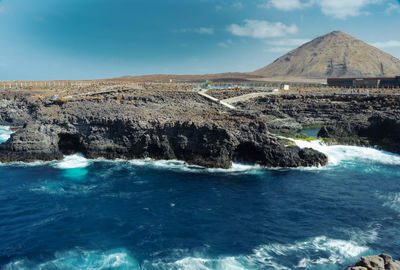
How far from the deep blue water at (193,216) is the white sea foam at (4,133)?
17.2 meters

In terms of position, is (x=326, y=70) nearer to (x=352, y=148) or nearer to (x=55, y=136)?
(x=352, y=148)

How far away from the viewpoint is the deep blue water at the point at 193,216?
17.1 metres

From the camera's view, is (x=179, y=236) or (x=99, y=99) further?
(x=99, y=99)

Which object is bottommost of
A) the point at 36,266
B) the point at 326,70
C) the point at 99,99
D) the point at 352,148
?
the point at 36,266

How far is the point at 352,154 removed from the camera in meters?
40.4

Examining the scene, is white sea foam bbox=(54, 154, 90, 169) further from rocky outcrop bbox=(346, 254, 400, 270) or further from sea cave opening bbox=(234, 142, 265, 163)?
rocky outcrop bbox=(346, 254, 400, 270)

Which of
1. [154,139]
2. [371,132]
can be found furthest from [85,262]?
[371,132]

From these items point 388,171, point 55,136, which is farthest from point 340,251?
point 55,136

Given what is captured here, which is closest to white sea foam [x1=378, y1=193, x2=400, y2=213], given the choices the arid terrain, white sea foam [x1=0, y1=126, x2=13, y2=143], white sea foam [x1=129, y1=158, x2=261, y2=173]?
the arid terrain

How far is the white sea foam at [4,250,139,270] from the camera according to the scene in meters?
16.2

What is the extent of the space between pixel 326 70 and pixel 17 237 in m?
209

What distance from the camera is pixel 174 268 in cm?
1616

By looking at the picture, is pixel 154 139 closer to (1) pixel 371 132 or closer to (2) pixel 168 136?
(2) pixel 168 136

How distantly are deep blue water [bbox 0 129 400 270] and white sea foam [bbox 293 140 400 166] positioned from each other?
109 inches
